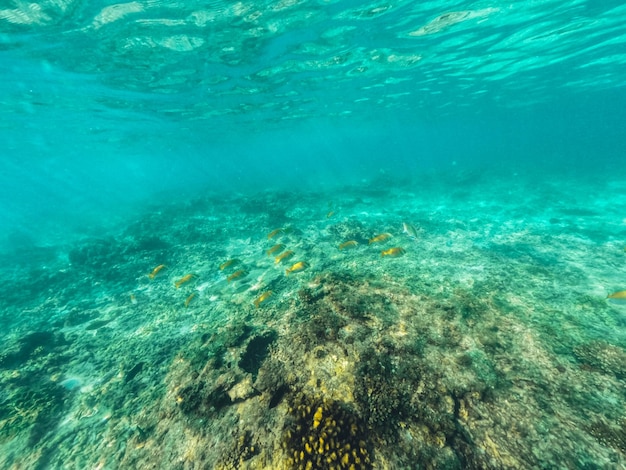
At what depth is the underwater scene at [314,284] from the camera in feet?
11.8

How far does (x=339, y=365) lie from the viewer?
165 inches

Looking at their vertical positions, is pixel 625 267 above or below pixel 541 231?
above

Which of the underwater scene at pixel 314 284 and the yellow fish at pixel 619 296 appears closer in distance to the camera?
the underwater scene at pixel 314 284

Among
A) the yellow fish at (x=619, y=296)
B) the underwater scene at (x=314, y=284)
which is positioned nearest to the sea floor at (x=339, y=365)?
the underwater scene at (x=314, y=284)

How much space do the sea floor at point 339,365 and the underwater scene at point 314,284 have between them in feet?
0.13

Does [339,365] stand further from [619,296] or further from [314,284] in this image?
[619,296]

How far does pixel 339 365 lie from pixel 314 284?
120 inches

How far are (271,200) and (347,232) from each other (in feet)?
39.9

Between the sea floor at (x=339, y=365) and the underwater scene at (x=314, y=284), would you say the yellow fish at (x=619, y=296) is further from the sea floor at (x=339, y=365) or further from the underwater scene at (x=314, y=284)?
the sea floor at (x=339, y=365)

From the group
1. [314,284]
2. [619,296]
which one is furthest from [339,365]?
[619,296]

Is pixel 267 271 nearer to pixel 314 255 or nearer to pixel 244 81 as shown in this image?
pixel 314 255

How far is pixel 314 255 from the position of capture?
11.8 meters

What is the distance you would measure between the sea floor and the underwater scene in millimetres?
39

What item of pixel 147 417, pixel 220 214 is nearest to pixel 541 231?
pixel 147 417
